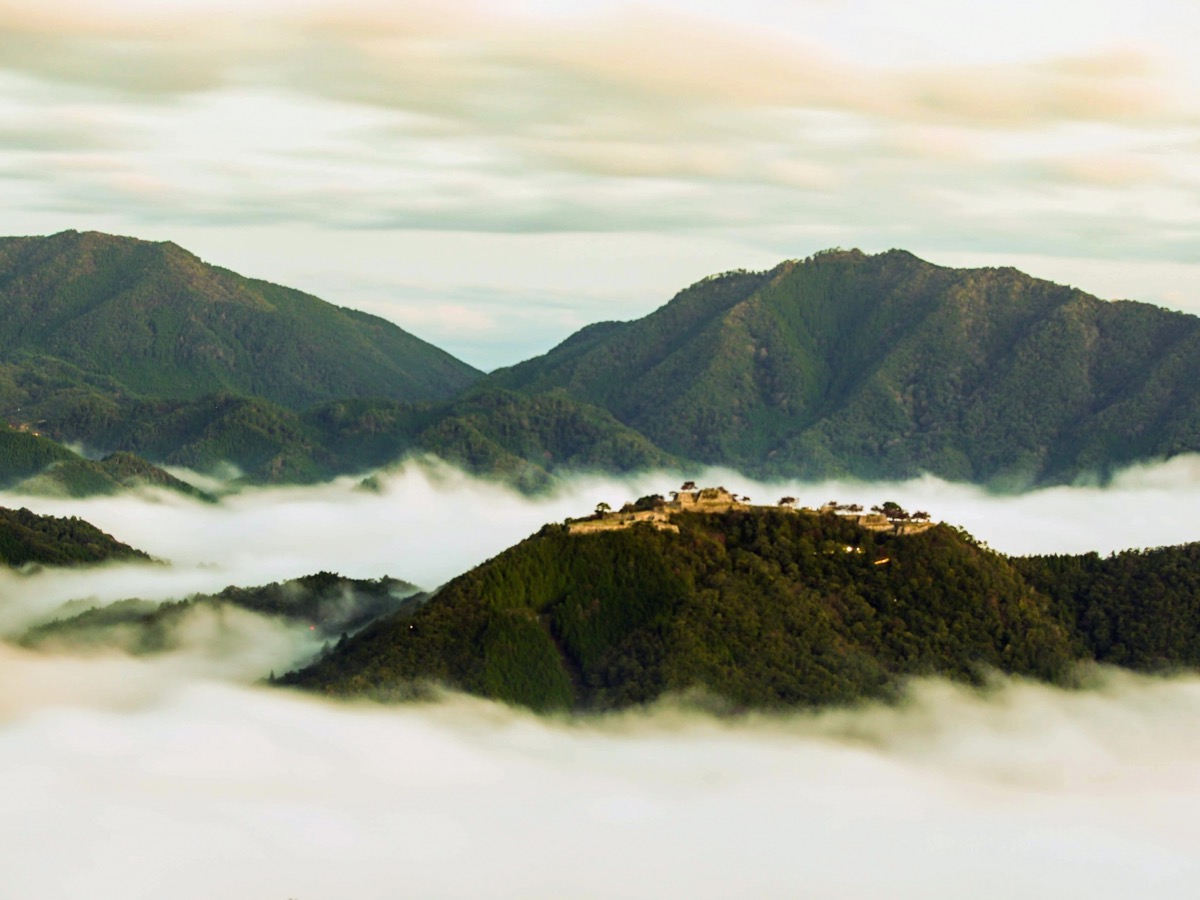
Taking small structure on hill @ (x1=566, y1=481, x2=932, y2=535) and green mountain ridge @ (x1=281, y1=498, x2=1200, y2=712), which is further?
small structure on hill @ (x1=566, y1=481, x2=932, y2=535)

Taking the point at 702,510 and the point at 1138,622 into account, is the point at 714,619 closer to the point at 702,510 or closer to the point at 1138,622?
the point at 702,510

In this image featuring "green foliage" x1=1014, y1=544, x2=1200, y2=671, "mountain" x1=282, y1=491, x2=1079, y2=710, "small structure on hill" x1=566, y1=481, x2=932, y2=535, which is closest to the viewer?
"mountain" x1=282, y1=491, x2=1079, y2=710

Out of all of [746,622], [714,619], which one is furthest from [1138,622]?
[714,619]

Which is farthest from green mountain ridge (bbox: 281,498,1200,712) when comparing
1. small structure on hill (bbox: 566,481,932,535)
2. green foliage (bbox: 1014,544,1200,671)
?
small structure on hill (bbox: 566,481,932,535)

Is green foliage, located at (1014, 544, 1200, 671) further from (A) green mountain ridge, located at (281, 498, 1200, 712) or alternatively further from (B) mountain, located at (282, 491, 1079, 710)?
(B) mountain, located at (282, 491, 1079, 710)

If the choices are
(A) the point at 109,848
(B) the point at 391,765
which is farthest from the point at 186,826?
(B) the point at 391,765

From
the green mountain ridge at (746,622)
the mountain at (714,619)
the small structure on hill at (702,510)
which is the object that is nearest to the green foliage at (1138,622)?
the green mountain ridge at (746,622)

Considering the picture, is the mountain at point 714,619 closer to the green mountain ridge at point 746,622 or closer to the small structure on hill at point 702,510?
the green mountain ridge at point 746,622

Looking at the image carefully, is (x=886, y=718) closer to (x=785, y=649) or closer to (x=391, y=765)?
(x=785, y=649)

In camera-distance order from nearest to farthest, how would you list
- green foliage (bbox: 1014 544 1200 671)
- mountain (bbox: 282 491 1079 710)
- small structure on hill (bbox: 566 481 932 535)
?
mountain (bbox: 282 491 1079 710) < small structure on hill (bbox: 566 481 932 535) < green foliage (bbox: 1014 544 1200 671)
